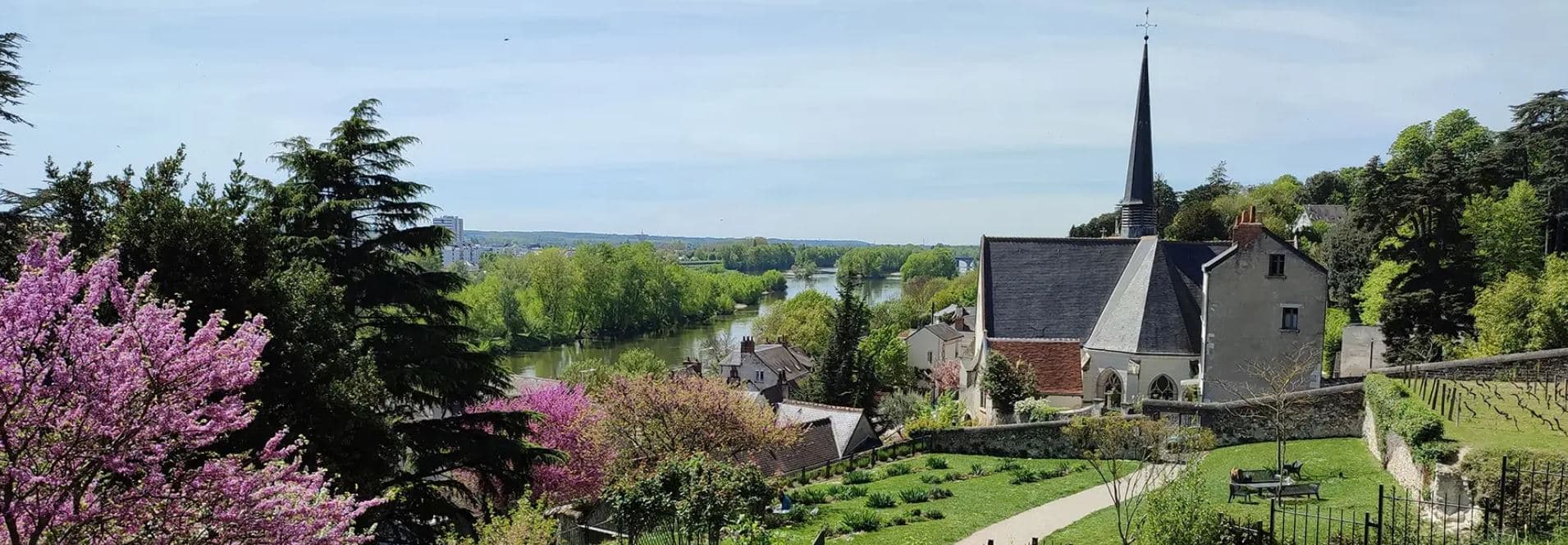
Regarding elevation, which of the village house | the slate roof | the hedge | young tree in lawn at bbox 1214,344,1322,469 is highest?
the hedge

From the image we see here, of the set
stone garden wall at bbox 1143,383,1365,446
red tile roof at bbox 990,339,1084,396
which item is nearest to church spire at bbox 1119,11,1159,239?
red tile roof at bbox 990,339,1084,396

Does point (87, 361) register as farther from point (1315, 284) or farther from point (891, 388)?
point (891, 388)

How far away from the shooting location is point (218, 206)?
40.3 feet

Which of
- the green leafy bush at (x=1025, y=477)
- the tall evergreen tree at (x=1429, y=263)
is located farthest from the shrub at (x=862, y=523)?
the tall evergreen tree at (x=1429, y=263)

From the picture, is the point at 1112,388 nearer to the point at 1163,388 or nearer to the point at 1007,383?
the point at 1163,388

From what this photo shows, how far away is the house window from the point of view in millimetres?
26266

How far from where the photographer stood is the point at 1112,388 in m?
A: 29.9

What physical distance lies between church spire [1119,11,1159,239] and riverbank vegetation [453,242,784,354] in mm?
49080

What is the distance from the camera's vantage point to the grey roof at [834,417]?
103 ft

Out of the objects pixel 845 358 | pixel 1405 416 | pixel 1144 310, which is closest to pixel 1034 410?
pixel 1144 310

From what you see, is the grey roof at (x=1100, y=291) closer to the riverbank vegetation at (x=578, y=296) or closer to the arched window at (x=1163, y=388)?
the arched window at (x=1163, y=388)

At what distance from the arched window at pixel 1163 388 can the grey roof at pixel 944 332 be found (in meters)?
27.6

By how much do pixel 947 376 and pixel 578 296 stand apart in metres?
46.1

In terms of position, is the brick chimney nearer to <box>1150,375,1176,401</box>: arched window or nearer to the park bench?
<box>1150,375,1176,401</box>: arched window
